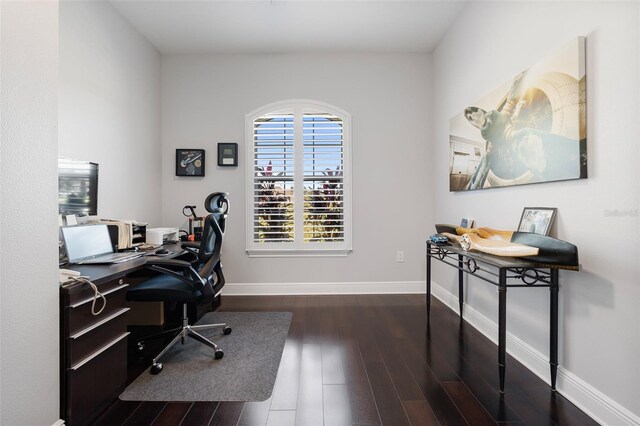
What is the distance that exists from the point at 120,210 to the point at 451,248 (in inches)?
120

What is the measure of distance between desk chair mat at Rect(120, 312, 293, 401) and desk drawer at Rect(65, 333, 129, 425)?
153mm

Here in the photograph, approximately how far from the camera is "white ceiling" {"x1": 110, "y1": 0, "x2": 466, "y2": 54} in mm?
2734

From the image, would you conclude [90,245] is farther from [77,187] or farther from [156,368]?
[156,368]

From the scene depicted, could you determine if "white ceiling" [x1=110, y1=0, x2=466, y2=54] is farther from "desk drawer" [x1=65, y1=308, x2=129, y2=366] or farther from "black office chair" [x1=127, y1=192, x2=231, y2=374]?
"desk drawer" [x1=65, y1=308, x2=129, y2=366]

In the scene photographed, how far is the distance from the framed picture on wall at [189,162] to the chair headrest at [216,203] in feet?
5.18

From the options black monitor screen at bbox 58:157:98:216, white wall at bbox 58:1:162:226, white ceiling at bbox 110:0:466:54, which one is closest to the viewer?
black monitor screen at bbox 58:157:98:216

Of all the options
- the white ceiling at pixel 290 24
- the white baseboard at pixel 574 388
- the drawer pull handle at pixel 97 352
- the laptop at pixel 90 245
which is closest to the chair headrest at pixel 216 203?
the laptop at pixel 90 245

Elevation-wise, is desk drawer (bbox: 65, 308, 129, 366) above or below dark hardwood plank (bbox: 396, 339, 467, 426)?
above

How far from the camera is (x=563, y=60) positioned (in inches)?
64.4

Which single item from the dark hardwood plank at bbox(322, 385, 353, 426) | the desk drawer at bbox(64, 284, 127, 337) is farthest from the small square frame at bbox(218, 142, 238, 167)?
the dark hardwood plank at bbox(322, 385, 353, 426)

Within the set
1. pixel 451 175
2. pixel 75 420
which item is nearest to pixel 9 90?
pixel 75 420

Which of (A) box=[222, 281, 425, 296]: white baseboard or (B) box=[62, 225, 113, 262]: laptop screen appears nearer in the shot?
(B) box=[62, 225, 113, 262]: laptop screen

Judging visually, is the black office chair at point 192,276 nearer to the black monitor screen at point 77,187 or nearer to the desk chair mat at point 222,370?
the desk chair mat at point 222,370

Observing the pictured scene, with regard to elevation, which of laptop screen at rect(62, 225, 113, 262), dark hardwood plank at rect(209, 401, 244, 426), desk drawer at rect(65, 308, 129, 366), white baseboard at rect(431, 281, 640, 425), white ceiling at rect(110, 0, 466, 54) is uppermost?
white ceiling at rect(110, 0, 466, 54)
